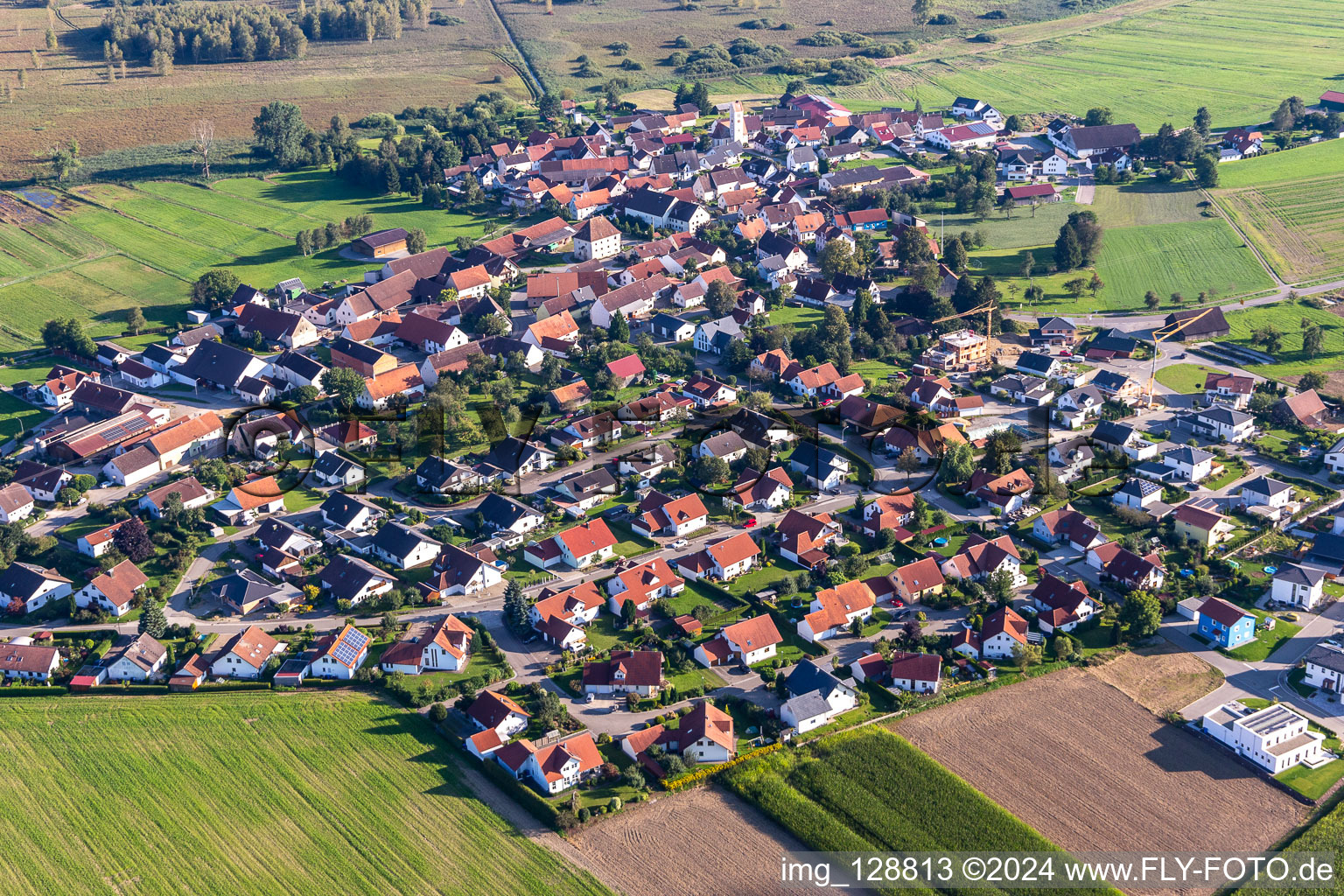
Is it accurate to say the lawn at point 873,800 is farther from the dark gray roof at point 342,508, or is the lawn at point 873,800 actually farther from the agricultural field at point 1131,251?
the agricultural field at point 1131,251

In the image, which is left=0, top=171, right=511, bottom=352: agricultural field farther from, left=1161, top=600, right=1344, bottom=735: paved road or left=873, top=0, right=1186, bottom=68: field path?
left=873, top=0, right=1186, bottom=68: field path

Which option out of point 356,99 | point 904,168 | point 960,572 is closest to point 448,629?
point 960,572

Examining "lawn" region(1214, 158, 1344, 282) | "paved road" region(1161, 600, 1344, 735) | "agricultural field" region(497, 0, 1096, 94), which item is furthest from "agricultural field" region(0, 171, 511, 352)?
"paved road" region(1161, 600, 1344, 735)

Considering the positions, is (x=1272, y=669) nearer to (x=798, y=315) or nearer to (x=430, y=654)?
(x=430, y=654)

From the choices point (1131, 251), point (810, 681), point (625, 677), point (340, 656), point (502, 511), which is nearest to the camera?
point (810, 681)

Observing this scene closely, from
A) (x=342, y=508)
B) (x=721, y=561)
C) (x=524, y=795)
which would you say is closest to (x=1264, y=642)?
(x=721, y=561)

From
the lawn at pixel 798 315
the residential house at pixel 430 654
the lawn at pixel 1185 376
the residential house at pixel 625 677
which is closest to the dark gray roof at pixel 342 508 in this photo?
the residential house at pixel 430 654

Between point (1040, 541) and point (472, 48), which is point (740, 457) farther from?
point (472, 48)
